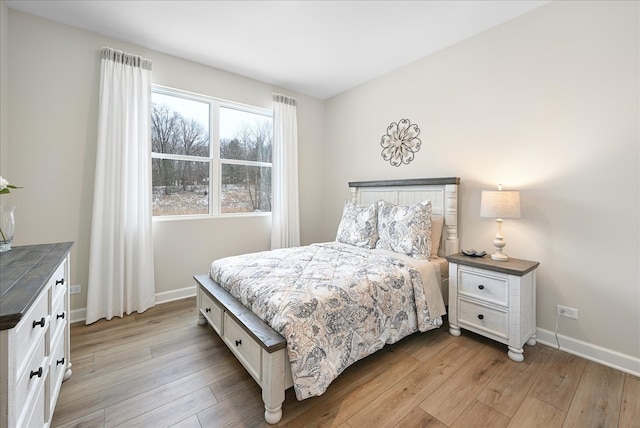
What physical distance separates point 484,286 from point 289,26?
2.90 m

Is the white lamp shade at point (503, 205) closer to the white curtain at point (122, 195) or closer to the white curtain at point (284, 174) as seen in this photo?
the white curtain at point (284, 174)

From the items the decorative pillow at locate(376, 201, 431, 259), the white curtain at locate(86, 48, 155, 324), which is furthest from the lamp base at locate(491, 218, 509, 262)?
the white curtain at locate(86, 48, 155, 324)

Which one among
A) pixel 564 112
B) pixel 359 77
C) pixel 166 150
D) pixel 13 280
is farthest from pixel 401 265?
pixel 166 150

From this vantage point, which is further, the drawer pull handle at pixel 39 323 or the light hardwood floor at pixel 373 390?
the light hardwood floor at pixel 373 390

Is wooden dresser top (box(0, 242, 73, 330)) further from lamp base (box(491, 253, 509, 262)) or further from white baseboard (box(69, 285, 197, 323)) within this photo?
lamp base (box(491, 253, 509, 262))

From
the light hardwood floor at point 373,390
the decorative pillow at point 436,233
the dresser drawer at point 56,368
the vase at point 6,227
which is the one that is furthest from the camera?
the decorative pillow at point 436,233

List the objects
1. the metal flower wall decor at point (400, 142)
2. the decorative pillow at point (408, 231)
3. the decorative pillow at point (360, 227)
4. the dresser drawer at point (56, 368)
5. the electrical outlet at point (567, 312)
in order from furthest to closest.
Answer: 1. the metal flower wall decor at point (400, 142)
2. the decorative pillow at point (360, 227)
3. the decorative pillow at point (408, 231)
4. the electrical outlet at point (567, 312)
5. the dresser drawer at point (56, 368)

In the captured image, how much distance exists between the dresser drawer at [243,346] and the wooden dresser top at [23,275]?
102cm

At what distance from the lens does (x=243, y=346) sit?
1760 millimetres

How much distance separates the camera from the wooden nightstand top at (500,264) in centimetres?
202

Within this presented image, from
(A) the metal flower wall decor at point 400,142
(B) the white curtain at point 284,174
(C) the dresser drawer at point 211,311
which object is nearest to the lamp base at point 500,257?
(A) the metal flower wall decor at point 400,142

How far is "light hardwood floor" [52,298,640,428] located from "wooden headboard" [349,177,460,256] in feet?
3.21

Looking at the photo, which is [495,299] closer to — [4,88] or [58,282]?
[58,282]

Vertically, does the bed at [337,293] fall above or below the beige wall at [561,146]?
below
